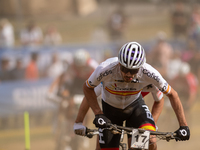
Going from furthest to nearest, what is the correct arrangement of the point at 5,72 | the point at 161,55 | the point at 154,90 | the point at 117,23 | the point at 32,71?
the point at 117,23 → the point at 161,55 → the point at 32,71 → the point at 5,72 → the point at 154,90

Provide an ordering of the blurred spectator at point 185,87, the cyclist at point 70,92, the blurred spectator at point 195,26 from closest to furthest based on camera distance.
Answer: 1. the cyclist at point 70,92
2. the blurred spectator at point 185,87
3. the blurred spectator at point 195,26

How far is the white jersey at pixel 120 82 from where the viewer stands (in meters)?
4.79

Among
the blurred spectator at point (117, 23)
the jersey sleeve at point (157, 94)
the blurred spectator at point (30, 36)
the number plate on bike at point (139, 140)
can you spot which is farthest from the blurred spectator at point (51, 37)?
the number plate on bike at point (139, 140)

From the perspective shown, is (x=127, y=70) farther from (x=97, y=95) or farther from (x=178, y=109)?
(x=97, y=95)

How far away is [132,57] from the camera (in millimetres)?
4551

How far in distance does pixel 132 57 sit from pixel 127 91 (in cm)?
64

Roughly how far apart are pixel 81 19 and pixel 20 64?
8351 millimetres

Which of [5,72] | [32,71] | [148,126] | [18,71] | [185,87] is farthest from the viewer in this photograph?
[32,71]

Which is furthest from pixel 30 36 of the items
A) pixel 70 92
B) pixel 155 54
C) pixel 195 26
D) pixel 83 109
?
pixel 83 109

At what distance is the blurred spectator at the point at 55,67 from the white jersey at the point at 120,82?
7.18 m

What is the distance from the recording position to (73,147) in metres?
9.41

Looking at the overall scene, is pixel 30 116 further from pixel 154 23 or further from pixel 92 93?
pixel 154 23

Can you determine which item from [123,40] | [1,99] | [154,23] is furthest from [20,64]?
[154,23]

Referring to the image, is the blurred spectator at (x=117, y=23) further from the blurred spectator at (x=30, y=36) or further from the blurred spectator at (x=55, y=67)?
the blurred spectator at (x=55, y=67)
